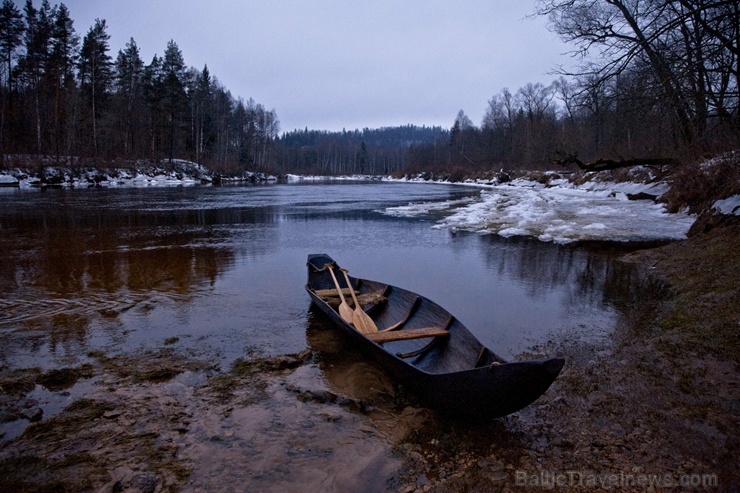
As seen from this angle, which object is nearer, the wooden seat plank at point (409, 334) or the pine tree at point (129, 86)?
the wooden seat plank at point (409, 334)

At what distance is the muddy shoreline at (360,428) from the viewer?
9.48 ft

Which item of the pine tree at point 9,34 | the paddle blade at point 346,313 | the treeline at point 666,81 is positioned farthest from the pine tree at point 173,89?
the paddle blade at point 346,313

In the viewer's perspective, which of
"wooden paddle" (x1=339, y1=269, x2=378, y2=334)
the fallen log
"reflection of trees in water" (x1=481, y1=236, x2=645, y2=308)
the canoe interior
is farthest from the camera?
the fallen log

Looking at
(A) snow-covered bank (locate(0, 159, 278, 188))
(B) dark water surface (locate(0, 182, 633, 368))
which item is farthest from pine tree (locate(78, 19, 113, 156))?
(B) dark water surface (locate(0, 182, 633, 368))

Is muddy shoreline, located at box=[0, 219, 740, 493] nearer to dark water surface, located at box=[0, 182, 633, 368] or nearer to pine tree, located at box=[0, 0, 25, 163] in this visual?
dark water surface, located at box=[0, 182, 633, 368]

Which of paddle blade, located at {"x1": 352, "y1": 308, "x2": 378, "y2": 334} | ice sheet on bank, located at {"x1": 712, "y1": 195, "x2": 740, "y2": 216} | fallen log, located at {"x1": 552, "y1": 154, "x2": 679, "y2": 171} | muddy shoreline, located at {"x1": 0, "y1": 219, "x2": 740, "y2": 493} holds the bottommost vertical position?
muddy shoreline, located at {"x1": 0, "y1": 219, "x2": 740, "y2": 493}

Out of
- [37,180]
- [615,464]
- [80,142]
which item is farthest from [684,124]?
[80,142]

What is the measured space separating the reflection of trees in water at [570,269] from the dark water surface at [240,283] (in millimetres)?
37

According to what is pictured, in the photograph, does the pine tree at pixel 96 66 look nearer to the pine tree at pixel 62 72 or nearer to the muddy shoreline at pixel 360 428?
the pine tree at pixel 62 72

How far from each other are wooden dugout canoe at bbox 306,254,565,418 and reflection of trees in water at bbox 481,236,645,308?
3.04m

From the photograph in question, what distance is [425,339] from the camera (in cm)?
509

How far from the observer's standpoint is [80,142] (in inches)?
1590

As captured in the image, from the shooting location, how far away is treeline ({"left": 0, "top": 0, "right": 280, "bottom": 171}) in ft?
124

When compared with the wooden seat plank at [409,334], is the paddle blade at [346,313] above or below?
below
